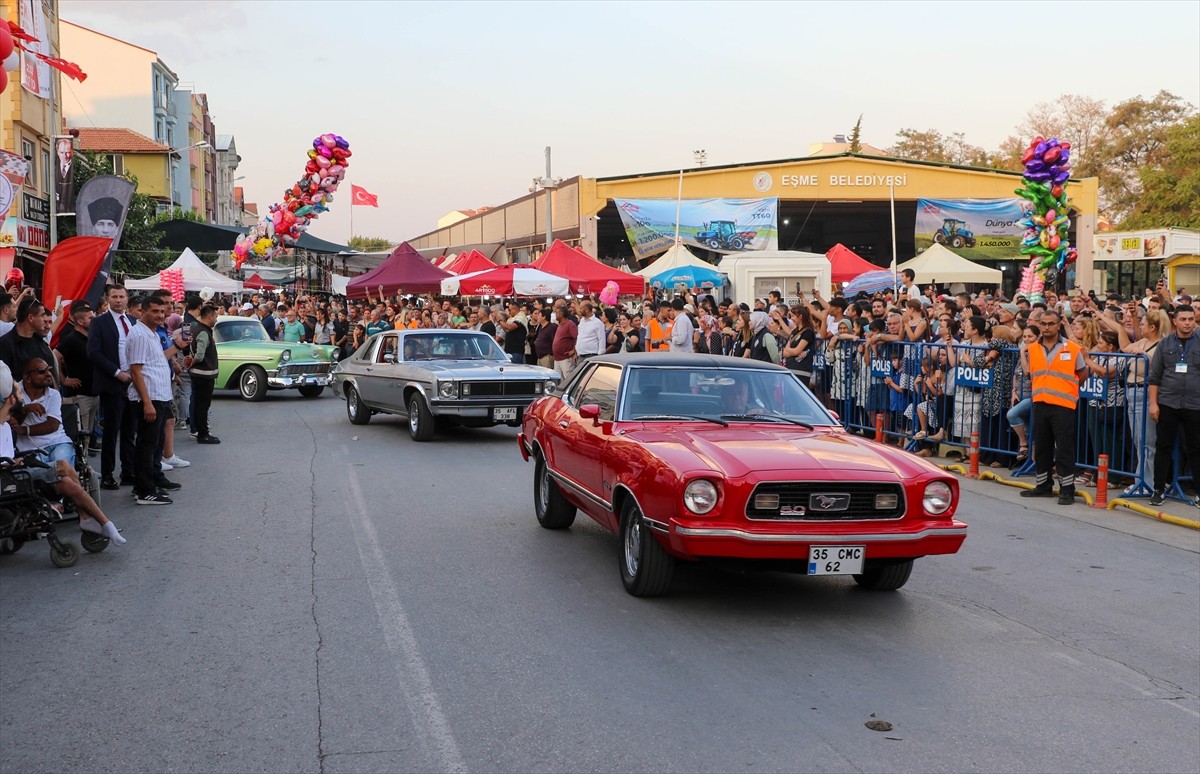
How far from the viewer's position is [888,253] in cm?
5269

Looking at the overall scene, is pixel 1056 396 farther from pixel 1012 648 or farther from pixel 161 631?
pixel 161 631

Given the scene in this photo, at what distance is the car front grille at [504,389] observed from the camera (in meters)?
14.6

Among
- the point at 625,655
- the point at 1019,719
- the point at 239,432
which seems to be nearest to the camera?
the point at 1019,719

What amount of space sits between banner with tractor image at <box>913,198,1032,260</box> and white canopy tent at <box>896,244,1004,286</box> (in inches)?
424

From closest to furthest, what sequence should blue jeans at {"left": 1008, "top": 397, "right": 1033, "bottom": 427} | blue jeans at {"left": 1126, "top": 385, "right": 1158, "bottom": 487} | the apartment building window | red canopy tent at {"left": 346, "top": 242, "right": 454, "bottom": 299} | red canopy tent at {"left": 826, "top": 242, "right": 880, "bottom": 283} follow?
blue jeans at {"left": 1126, "top": 385, "right": 1158, "bottom": 487}
blue jeans at {"left": 1008, "top": 397, "right": 1033, "bottom": 427}
red canopy tent at {"left": 346, "top": 242, "right": 454, "bottom": 299}
red canopy tent at {"left": 826, "top": 242, "right": 880, "bottom": 283}
the apartment building window

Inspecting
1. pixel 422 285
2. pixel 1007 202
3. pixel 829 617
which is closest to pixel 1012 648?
pixel 829 617

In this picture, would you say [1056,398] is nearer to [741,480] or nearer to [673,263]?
[741,480]

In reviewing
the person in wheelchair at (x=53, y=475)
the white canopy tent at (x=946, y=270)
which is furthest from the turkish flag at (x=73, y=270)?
the white canopy tent at (x=946, y=270)

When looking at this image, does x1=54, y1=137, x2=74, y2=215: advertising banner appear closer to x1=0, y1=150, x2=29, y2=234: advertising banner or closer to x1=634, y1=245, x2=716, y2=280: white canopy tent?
x1=0, y1=150, x2=29, y2=234: advertising banner

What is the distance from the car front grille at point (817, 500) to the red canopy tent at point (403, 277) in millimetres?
22316

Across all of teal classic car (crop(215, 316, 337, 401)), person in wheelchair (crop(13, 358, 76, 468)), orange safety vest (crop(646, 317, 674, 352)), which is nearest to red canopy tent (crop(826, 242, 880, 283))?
orange safety vest (crop(646, 317, 674, 352))

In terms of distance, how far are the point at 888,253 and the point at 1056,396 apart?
142 ft

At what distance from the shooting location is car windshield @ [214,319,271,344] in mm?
22016

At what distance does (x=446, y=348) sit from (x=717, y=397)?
895 cm
